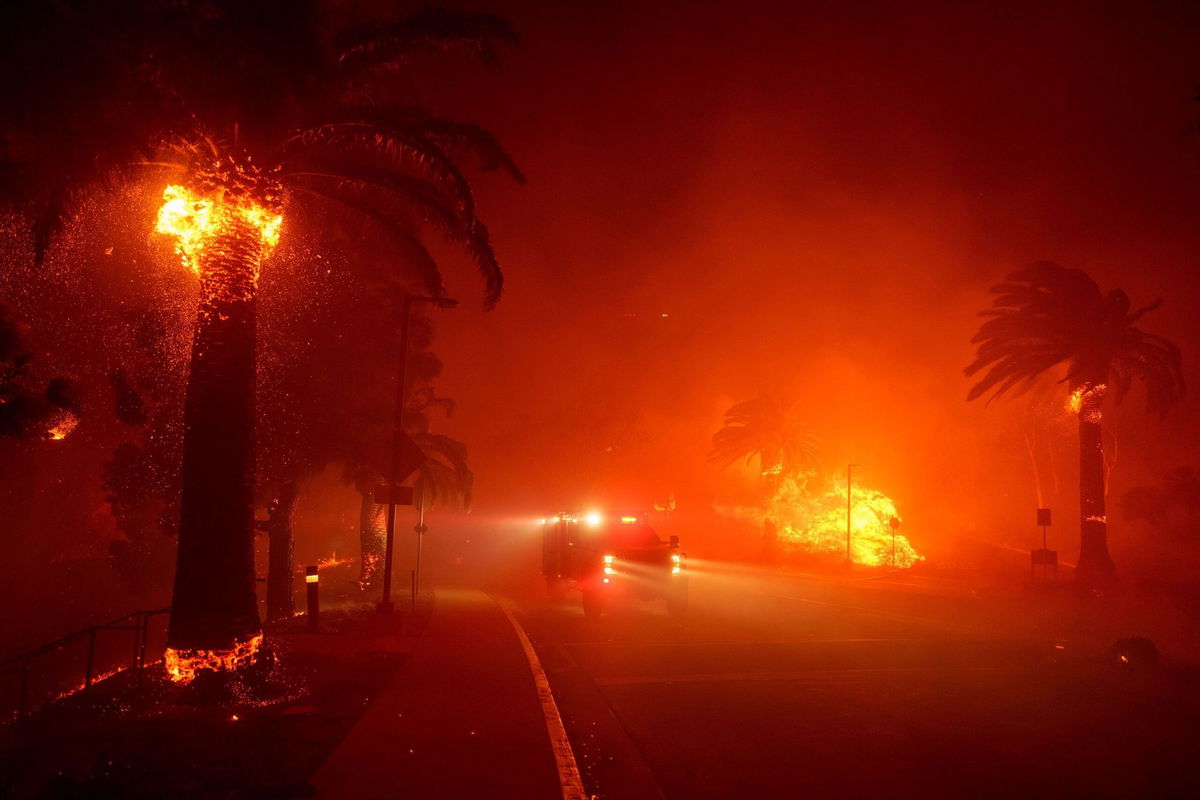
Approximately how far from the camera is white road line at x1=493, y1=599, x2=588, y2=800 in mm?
6363

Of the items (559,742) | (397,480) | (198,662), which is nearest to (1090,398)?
(397,480)

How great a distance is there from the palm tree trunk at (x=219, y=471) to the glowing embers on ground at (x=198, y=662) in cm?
5

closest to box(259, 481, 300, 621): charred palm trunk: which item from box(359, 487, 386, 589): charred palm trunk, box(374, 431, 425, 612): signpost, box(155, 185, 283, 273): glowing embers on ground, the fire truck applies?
box(374, 431, 425, 612): signpost

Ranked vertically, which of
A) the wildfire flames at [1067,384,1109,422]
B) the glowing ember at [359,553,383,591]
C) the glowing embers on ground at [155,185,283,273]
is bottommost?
the glowing ember at [359,553,383,591]

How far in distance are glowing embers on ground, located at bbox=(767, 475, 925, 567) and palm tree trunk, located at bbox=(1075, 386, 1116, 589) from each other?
55.5ft

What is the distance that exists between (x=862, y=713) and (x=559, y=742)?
3504 mm

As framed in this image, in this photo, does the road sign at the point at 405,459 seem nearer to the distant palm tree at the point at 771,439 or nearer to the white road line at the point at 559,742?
the white road line at the point at 559,742

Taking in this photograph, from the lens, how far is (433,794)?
6.05m

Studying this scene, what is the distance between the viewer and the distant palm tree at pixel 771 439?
168ft

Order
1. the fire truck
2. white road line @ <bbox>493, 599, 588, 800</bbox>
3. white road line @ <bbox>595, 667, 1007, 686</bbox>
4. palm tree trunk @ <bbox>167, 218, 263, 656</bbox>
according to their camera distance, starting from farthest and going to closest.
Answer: the fire truck
white road line @ <bbox>595, 667, 1007, 686</bbox>
palm tree trunk @ <bbox>167, 218, 263, 656</bbox>
white road line @ <bbox>493, 599, 588, 800</bbox>

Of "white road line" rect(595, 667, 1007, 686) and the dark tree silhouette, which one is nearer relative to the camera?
the dark tree silhouette

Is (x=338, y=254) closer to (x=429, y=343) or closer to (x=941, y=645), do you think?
(x=429, y=343)

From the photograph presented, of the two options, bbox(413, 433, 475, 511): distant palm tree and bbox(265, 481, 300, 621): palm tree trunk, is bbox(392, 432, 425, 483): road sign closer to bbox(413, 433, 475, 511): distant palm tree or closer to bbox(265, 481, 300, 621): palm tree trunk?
bbox(265, 481, 300, 621): palm tree trunk

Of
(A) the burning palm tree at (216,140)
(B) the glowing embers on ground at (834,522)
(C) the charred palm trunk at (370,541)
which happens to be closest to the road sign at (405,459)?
(A) the burning palm tree at (216,140)
